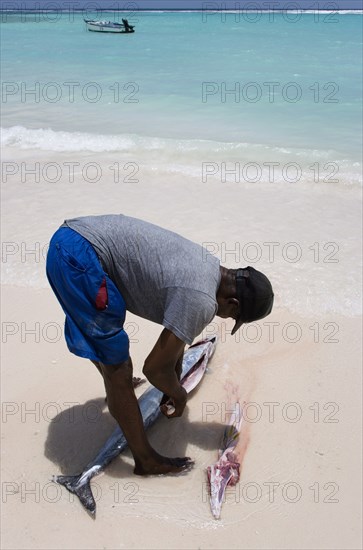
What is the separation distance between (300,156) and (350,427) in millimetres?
6484

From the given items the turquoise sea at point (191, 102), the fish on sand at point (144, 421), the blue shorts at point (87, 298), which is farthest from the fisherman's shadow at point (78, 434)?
the turquoise sea at point (191, 102)

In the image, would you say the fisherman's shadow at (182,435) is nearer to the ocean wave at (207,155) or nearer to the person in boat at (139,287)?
the person in boat at (139,287)

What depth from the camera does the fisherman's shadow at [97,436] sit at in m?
3.20

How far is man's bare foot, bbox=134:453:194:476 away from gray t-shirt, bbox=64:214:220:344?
1.00m

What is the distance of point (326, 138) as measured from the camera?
10336 mm

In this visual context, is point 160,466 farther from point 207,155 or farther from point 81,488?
point 207,155

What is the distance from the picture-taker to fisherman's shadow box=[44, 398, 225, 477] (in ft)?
10.5

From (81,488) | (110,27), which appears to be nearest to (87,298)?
(81,488)

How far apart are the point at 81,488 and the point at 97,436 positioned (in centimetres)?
49

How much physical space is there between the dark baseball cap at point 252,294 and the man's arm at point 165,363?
346 mm

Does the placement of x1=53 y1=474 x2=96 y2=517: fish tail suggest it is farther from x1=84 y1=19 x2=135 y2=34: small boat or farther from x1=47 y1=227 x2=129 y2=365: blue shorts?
x1=84 y1=19 x2=135 y2=34: small boat

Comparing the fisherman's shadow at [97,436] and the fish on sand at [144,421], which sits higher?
the fish on sand at [144,421]

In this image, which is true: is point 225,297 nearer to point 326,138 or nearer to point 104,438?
point 104,438

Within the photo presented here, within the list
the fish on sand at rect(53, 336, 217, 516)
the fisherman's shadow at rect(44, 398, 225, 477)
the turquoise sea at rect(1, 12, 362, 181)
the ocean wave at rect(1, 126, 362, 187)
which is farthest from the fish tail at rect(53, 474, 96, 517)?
the turquoise sea at rect(1, 12, 362, 181)
